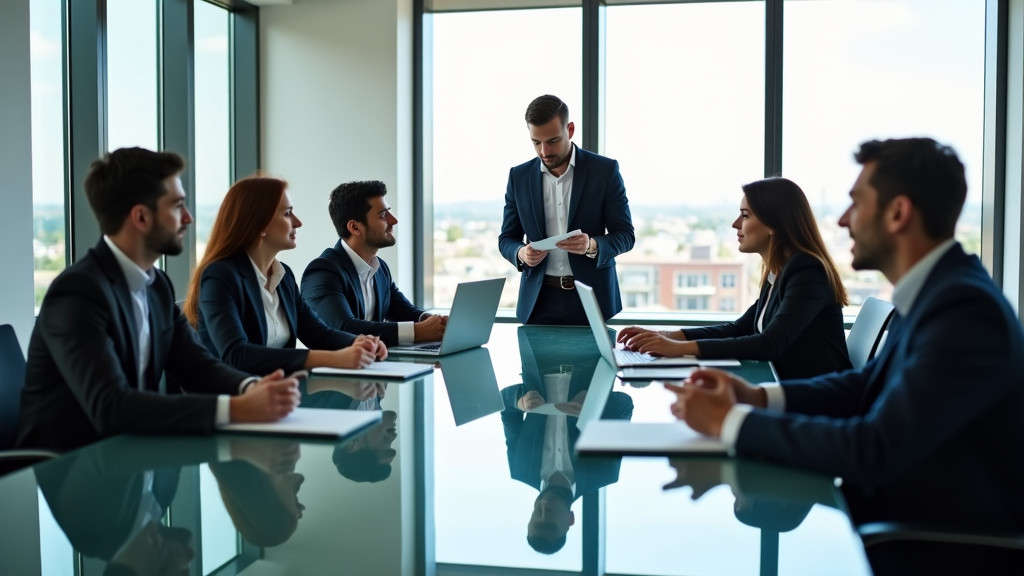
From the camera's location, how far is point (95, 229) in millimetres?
5113

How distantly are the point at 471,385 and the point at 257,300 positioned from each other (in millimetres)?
841

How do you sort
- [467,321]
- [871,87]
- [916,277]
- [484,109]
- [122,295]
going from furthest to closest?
[484,109], [871,87], [467,321], [122,295], [916,277]

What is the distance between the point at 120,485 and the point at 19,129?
3284 millimetres

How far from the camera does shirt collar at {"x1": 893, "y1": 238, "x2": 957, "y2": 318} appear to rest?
1853mm

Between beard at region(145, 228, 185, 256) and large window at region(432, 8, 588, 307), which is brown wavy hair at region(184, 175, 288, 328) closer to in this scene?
→ beard at region(145, 228, 185, 256)

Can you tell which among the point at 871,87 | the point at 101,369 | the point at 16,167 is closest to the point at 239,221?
the point at 101,369

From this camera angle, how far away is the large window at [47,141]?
4.91 meters

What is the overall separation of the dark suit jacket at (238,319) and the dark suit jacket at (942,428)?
1644 millimetres

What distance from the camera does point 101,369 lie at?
211 cm

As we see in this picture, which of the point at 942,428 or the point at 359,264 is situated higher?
the point at 359,264

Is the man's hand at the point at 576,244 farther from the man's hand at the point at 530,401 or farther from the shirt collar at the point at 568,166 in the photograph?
the man's hand at the point at 530,401

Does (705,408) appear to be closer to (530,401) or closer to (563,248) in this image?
(530,401)

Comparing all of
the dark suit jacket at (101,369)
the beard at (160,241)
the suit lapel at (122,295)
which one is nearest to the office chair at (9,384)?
the dark suit jacket at (101,369)

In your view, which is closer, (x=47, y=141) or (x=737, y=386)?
(x=737, y=386)
